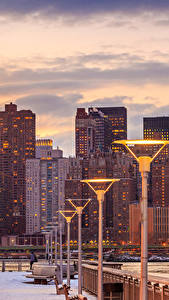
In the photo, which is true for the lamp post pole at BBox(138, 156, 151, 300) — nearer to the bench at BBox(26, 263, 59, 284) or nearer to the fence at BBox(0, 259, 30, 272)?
the bench at BBox(26, 263, 59, 284)

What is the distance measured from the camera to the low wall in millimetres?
27456

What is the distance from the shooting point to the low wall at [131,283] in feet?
90.1

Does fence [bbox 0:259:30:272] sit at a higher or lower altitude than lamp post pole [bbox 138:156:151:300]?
lower

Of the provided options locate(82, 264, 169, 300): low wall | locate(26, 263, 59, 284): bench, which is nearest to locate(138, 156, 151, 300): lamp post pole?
locate(82, 264, 169, 300): low wall

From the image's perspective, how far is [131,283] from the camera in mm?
33594

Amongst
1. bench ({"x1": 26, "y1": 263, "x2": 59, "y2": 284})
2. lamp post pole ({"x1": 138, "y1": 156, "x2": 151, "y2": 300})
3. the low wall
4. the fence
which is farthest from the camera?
the fence

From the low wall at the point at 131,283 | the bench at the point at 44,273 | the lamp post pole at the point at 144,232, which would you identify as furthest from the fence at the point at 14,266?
the lamp post pole at the point at 144,232

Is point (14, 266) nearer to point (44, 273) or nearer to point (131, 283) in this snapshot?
point (44, 273)

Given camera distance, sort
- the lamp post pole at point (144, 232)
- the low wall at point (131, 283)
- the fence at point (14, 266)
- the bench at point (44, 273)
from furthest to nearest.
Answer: the fence at point (14, 266)
the bench at point (44, 273)
the low wall at point (131, 283)
the lamp post pole at point (144, 232)

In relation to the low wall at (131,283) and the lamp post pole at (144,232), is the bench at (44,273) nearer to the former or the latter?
the low wall at (131,283)

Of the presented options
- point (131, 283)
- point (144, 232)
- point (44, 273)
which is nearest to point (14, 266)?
point (44, 273)

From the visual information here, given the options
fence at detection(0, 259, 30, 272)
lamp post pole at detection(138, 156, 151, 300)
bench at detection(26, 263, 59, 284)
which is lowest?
fence at detection(0, 259, 30, 272)

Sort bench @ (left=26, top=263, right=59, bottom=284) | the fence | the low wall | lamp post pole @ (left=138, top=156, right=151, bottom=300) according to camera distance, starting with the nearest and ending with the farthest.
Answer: lamp post pole @ (left=138, top=156, right=151, bottom=300)
the low wall
bench @ (left=26, top=263, right=59, bottom=284)
the fence

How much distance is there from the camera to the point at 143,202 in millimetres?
19531
